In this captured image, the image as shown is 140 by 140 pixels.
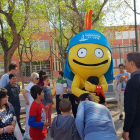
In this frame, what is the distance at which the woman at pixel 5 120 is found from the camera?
2.67m

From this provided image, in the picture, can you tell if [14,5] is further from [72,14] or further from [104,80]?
[104,80]

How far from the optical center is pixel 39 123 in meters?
2.89

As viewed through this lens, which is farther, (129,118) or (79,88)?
(79,88)

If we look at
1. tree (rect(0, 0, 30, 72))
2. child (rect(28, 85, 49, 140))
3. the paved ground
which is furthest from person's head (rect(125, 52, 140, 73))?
tree (rect(0, 0, 30, 72))

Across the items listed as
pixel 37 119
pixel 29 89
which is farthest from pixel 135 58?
pixel 29 89

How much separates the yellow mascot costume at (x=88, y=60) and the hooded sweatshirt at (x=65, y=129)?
1.20 metres

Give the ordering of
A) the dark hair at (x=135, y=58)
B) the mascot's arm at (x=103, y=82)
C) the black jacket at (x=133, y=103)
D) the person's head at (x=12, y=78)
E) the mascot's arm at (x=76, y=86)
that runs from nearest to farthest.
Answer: the black jacket at (x=133, y=103), the dark hair at (x=135, y=58), the mascot's arm at (x=76, y=86), the mascot's arm at (x=103, y=82), the person's head at (x=12, y=78)

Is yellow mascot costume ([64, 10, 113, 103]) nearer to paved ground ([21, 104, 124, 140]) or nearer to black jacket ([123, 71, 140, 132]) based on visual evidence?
black jacket ([123, 71, 140, 132])

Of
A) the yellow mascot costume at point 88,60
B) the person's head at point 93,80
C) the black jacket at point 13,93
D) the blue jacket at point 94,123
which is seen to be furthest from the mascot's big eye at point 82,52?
the black jacket at point 13,93

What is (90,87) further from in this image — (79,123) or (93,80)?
(79,123)

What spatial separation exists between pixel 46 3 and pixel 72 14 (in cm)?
189

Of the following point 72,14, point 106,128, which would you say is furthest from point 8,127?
point 72,14

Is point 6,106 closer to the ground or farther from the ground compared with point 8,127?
farther from the ground

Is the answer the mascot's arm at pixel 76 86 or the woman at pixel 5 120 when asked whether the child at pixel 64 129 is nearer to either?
the woman at pixel 5 120
